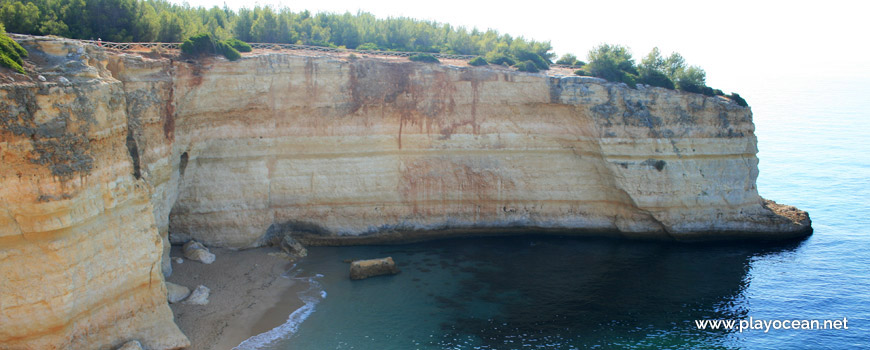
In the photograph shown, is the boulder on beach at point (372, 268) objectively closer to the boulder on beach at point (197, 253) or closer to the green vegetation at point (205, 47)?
the boulder on beach at point (197, 253)

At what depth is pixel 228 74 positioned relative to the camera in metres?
28.0

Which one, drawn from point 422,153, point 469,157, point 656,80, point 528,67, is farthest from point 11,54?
point 656,80

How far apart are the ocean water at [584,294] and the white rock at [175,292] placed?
3838mm

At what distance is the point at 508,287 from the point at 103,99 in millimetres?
17021

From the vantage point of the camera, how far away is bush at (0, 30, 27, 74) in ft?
52.5

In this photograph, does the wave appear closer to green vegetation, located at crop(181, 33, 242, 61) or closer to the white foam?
the white foam

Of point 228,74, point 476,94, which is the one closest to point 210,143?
point 228,74

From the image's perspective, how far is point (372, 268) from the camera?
2698 centimetres

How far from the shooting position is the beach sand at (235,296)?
21.4m

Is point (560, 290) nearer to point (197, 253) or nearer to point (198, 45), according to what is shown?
point (197, 253)

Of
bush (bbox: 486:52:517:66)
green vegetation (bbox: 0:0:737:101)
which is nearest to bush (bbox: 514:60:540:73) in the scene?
green vegetation (bbox: 0:0:737:101)

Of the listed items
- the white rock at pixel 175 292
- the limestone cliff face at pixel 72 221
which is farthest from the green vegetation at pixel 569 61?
the limestone cliff face at pixel 72 221

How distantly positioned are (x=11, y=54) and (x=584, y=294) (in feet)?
71.6

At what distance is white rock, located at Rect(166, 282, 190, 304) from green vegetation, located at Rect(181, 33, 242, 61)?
1100cm
